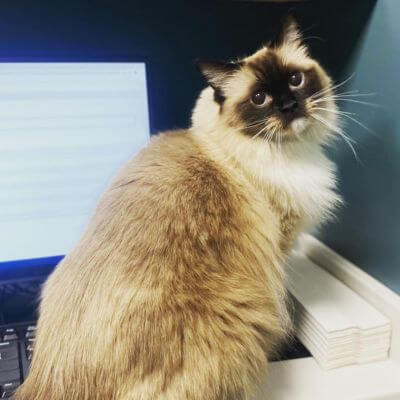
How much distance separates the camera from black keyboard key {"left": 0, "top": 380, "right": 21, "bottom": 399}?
0.67 metres

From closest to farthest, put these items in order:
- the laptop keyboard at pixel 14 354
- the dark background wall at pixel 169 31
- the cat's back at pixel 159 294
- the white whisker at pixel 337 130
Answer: the cat's back at pixel 159 294 < the laptop keyboard at pixel 14 354 < the white whisker at pixel 337 130 < the dark background wall at pixel 169 31

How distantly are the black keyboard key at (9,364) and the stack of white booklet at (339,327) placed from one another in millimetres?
549

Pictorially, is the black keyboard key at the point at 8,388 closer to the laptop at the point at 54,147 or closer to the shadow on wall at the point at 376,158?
the laptop at the point at 54,147

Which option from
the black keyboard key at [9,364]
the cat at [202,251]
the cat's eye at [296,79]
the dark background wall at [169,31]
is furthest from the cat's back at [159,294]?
the dark background wall at [169,31]

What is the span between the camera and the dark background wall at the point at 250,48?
810 millimetres

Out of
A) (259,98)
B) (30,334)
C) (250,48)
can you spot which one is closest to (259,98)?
(259,98)

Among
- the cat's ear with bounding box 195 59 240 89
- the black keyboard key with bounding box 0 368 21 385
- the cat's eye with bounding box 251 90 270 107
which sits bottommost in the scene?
the black keyboard key with bounding box 0 368 21 385

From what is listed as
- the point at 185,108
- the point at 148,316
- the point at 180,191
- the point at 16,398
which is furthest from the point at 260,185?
the point at 16,398

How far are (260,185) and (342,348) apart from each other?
1.10 feet

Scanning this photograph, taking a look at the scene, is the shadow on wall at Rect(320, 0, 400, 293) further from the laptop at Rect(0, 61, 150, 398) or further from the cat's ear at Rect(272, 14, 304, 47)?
the laptop at Rect(0, 61, 150, 398)

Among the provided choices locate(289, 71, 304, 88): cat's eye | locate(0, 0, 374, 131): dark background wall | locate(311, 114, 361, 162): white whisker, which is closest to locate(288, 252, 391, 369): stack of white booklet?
locate(311, 114, 361, 162): white whisker

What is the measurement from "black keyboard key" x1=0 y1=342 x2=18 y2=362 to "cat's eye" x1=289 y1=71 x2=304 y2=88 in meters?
0.74

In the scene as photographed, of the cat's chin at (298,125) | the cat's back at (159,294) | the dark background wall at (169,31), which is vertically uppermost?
the dark background wall at (169,31)

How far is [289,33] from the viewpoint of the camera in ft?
2.63
